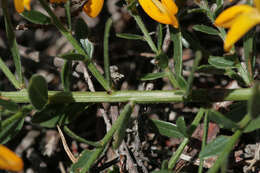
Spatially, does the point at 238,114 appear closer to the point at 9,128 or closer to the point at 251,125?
the point at 251,125

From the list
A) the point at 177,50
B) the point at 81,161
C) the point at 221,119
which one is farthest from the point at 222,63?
the point at 81,161

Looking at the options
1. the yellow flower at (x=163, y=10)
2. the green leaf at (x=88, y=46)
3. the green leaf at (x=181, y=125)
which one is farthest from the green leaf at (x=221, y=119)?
the green leaf at (x=88, y=46)

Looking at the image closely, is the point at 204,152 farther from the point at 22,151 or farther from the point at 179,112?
the point at 22,151

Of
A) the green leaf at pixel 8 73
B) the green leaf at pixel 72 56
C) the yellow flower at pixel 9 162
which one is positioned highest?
the green leaf at pixel 72 56

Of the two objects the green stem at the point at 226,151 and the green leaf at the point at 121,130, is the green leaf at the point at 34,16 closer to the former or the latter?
the green leaf at the point at 121,130

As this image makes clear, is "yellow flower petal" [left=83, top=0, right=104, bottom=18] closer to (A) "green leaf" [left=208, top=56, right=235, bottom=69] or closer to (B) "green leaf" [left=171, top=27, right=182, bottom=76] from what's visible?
(B) "green leaf" [left=171, top=27, right=182, bottom=76]

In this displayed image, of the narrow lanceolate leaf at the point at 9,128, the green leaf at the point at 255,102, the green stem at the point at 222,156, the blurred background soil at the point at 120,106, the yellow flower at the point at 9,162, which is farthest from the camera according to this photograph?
the blurred background soil at the point at 120,106

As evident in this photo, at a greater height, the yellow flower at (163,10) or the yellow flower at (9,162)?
the yellow flower at (163,10)
